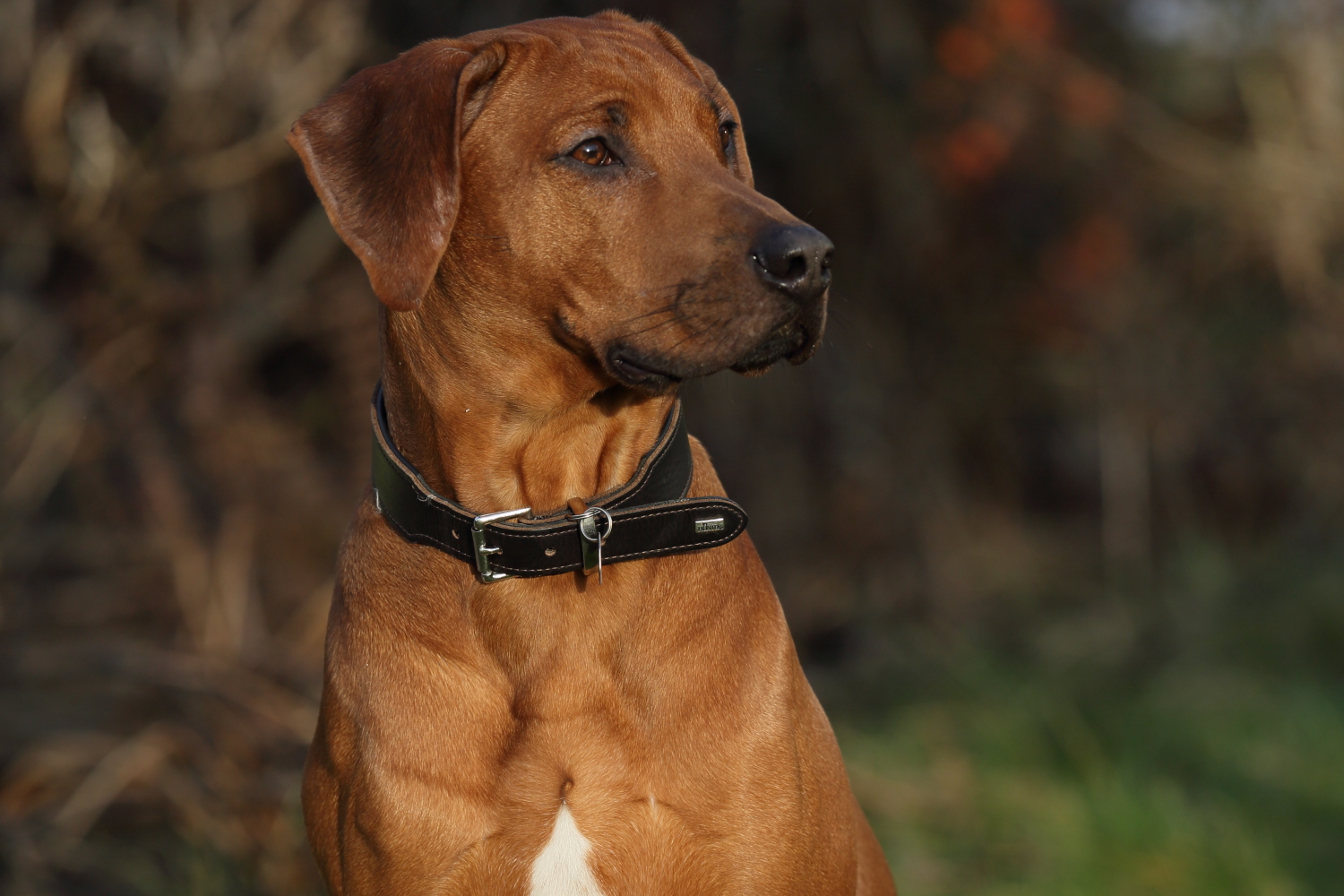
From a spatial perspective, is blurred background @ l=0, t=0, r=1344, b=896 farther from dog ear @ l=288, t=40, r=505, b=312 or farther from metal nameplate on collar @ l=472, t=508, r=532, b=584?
dog ear @ l=288, t=40, r=505, b=312

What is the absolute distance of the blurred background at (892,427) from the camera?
5.06 m

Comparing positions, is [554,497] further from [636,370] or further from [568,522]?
[636,370]

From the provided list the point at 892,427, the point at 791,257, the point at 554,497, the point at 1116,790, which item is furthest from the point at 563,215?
the point at 892,427

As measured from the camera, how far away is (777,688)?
2.53 meters

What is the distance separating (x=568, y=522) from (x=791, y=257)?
0.63 m

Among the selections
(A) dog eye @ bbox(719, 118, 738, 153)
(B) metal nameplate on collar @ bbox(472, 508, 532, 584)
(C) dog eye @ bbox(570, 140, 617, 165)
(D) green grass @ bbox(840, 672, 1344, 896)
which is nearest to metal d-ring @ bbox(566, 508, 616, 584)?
(B) metal nameplate on collar @ bbox(472, 508, 532, 584)

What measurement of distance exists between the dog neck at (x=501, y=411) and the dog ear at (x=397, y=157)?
0.63 ft

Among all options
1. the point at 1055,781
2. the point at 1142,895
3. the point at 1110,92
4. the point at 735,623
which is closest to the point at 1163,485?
the point at 1110,92

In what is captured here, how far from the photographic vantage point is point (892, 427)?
31.4 ft

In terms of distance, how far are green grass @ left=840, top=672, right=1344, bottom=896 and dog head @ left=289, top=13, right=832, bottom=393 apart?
3.29 m

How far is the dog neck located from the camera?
2568 mm

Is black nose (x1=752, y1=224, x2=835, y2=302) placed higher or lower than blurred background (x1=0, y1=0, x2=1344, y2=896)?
higher

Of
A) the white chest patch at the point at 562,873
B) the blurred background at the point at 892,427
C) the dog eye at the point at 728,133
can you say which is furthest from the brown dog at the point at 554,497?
the blurred background at the point at 892,427

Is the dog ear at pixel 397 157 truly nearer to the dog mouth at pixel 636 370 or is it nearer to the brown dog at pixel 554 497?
the brown dog at pixel 554 497
